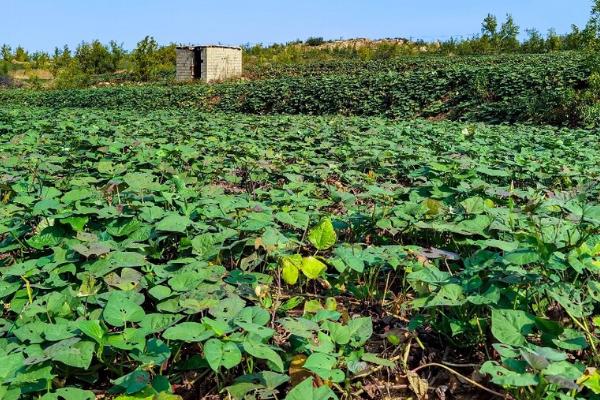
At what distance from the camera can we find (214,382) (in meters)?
1.44

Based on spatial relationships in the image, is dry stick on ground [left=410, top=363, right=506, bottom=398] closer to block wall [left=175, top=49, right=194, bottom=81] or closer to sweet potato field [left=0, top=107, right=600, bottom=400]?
sweet potato field [left=0, top=107, right=600, bottom=400]

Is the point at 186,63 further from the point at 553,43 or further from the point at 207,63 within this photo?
the point at 553,43

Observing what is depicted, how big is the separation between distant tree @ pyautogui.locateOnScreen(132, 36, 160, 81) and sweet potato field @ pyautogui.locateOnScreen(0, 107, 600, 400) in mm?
27115

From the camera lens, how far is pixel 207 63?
949 inches

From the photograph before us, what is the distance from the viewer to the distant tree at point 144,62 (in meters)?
28.1

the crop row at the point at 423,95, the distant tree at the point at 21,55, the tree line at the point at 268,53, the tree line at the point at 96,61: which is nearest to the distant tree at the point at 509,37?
the tree line at the point at 268,53

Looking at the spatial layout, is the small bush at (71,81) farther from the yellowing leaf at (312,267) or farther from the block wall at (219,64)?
the yellowing leaf at (312,267)

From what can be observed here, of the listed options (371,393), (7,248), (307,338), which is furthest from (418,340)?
(7,248)

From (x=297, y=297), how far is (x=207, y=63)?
77.9ft

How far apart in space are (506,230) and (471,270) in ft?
1.24

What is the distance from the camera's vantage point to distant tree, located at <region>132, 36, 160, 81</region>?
2812cm

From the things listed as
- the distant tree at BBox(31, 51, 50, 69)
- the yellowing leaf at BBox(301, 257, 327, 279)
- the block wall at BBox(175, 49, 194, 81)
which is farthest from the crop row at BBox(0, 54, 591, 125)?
the distant tree at BBox(31, 51, 50, 69)

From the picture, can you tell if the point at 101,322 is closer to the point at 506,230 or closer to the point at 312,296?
the point at 312,296

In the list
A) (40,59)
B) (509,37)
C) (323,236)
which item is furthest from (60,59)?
(323,236)
